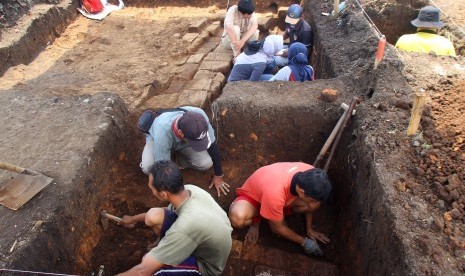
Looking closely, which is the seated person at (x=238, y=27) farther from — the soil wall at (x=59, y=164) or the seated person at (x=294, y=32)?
the soil wall at (x=59, y=164)

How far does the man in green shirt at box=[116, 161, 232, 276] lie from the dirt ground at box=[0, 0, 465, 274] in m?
0.93

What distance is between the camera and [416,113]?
281 centimetres

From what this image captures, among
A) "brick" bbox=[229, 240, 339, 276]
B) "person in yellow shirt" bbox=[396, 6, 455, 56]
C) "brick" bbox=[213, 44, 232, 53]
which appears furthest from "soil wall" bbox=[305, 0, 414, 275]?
"brick" bbox=[213, 44, 232, 53]

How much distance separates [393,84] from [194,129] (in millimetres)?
2101

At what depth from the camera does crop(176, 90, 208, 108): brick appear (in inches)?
194

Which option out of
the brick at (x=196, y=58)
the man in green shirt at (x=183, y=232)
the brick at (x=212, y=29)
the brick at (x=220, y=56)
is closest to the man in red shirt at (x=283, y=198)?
the man in green shirt at (x=183, y=232)

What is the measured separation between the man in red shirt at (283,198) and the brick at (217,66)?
299cm

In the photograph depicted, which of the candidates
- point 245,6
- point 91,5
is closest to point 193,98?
point 245,6

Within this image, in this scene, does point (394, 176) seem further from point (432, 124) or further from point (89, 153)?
point (89, 153)

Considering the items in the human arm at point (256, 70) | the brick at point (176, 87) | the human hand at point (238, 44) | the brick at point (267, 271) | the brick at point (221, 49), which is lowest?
the brick at point (267, 271)

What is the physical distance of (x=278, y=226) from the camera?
3.15 metres

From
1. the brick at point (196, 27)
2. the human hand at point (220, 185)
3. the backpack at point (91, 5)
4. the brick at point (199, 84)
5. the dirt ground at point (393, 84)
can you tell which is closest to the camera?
the dirt ground at point (393, 84)

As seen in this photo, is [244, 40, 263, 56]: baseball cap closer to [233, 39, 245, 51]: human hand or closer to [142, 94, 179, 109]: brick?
[233, 39, 245, 51]: human hand

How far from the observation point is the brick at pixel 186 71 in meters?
5.84
